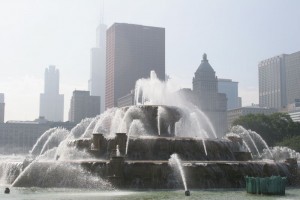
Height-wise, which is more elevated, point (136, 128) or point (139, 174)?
point (136, 128)

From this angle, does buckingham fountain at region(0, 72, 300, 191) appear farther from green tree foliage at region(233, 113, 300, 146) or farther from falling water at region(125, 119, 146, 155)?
green tree foliage at region(233, 113, 300, 146)

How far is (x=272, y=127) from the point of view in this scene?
10200 cm

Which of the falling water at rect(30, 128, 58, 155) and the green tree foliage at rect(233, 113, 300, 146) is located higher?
the green tree foliage at rect(233, 113, 300, 146)

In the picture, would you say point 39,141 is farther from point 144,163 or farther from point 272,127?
point 144,163

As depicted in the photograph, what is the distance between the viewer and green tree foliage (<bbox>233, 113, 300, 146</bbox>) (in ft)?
330

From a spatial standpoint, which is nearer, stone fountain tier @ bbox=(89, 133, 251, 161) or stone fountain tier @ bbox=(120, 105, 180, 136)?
stone fountain tier @ bbox=(89, 133, 251, 161)

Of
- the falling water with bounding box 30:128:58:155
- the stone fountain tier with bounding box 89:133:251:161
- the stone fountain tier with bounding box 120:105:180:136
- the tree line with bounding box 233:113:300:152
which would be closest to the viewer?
the stone fountain tier with bounding box 89:133:251:161

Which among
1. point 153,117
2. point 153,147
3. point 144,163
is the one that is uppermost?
point 153,117

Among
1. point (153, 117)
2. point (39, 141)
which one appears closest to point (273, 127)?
point (39, 141)

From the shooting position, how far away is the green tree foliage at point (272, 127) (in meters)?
101

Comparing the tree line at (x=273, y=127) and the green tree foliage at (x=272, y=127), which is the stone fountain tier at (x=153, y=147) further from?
the green tree foliage at (x=272, y=127)

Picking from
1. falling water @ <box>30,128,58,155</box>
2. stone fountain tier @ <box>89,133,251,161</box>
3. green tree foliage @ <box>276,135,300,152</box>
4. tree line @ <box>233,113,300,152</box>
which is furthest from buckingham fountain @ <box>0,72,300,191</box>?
tree line @ <box>233,113,300,152</box>

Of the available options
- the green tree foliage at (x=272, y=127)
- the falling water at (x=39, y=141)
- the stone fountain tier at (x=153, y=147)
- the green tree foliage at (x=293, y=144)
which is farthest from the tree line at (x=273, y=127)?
the stone fountain tier at (x=153, y=147)

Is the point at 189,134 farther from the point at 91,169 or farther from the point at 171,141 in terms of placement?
the point at 91,169
